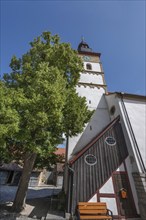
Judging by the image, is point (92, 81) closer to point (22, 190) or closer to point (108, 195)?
point (108, 195)

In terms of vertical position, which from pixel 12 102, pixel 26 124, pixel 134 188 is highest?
pixel 12 102

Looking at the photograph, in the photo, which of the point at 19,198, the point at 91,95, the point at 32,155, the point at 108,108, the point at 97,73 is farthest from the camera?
the point at 97,73

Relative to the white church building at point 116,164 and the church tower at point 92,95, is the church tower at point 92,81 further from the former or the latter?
the white church building at point 116,164

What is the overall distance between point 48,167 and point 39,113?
26.6ft

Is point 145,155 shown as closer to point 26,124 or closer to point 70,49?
point 26,124

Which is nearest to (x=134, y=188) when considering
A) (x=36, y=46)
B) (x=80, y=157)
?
(x=80, y=157)

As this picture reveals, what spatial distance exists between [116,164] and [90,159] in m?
1.80

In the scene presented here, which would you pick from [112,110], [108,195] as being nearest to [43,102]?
[108,195]

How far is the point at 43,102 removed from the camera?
6.49 meters

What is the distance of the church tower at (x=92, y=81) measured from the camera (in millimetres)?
14508

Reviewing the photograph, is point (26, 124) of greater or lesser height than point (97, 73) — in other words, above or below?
below

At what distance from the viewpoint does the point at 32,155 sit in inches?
326

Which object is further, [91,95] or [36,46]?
[91,95]

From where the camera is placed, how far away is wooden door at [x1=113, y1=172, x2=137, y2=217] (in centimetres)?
724
